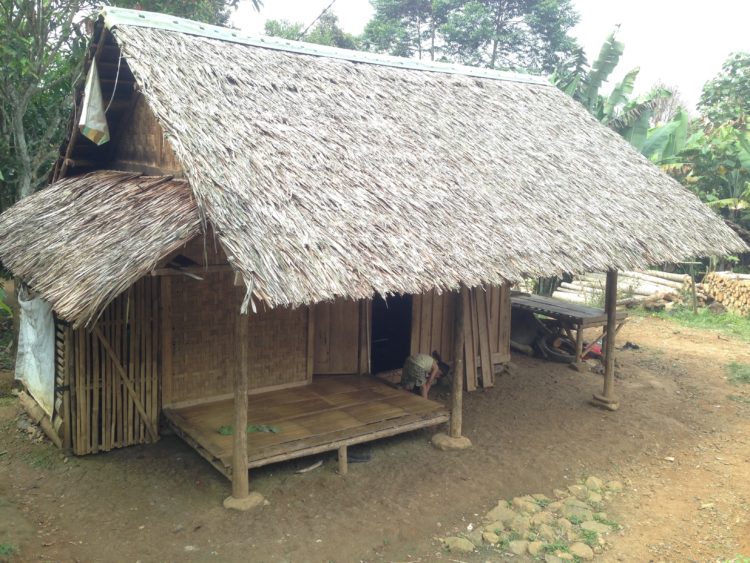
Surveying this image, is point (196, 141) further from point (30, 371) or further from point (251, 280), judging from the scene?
point (30, 371)

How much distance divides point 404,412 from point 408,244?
2118 mm

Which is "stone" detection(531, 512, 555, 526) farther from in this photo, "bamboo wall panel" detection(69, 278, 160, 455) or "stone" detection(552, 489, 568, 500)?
"bamboo wall panel" detection(69, 278, 160, 455)

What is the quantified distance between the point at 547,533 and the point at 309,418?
2.51 meters

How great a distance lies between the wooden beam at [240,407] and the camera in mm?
5000

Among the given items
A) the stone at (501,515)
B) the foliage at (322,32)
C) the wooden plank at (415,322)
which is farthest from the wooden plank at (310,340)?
the foliage at (322,32)

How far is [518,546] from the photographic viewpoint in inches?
196

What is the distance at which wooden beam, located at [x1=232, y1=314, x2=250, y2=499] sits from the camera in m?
5.00

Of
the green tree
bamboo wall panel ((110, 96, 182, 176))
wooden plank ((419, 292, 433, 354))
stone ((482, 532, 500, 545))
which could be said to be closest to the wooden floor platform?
wooden plank ((419, 292, 433, 354))

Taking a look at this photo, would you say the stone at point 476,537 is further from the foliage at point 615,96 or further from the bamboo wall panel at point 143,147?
the foliage at point 615,96

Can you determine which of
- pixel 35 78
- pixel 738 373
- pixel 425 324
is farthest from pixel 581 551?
pixel 35 78

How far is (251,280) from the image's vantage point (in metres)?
4.11

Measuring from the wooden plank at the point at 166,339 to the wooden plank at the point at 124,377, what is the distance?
25 cm

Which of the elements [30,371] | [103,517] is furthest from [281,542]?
[30,371]

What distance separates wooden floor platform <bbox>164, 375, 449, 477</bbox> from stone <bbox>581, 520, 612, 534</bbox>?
182 cm
